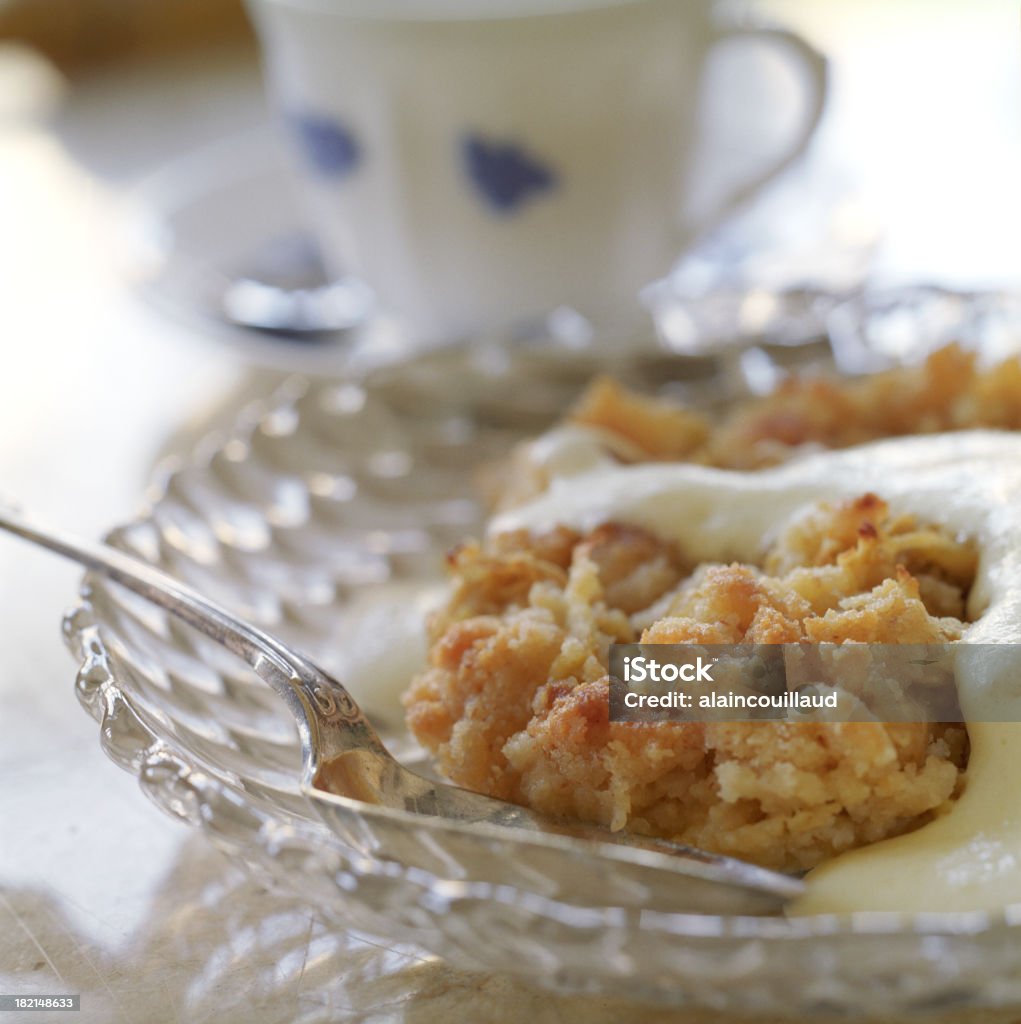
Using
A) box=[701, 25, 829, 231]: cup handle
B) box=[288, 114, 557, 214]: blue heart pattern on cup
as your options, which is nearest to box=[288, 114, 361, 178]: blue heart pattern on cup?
box=[288, 114, 557, 214]: blue heart pattern on cup

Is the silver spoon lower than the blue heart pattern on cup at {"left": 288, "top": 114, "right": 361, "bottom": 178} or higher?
lower

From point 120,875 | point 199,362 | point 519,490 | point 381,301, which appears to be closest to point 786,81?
point 381,301

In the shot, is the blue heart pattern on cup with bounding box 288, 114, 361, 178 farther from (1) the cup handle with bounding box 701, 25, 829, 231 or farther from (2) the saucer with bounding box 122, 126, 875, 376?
(1) the cup handle with bounding box 701, 25, 829, 231

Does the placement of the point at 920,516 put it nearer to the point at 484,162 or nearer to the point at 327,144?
the point at 484,162

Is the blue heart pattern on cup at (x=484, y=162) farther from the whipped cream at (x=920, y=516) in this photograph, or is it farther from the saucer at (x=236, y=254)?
the whipped cream at (x=920, y=516)

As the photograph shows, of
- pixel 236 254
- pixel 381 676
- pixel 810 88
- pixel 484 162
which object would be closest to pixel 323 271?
pixel 236 254
